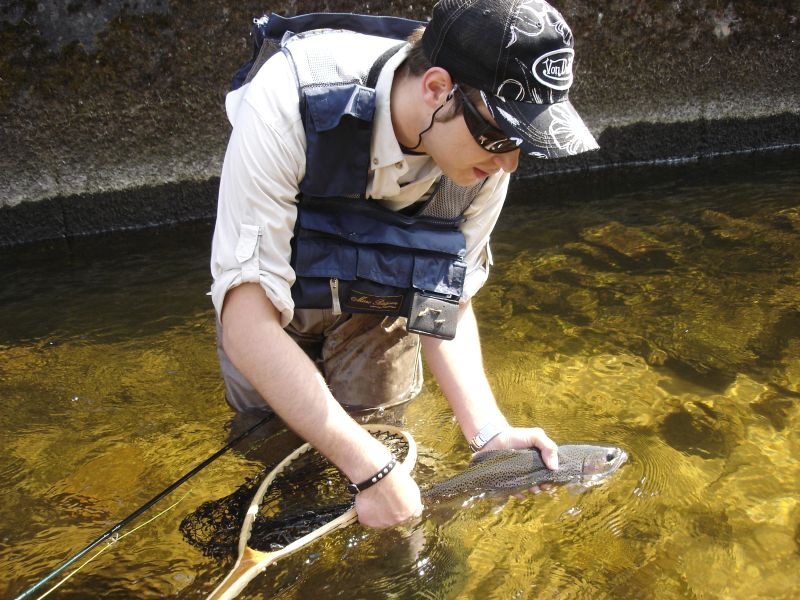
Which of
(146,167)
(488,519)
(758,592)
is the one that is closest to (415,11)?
(146,167)

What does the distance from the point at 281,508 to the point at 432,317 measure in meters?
0.92

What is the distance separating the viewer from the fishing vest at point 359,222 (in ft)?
8.43

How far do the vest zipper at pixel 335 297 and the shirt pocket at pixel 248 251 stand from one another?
466mm

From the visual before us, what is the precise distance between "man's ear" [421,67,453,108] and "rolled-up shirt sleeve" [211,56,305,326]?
395 mm

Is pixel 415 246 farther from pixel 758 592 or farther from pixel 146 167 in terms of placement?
pixel 146 167

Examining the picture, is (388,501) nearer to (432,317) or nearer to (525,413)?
(432,317)

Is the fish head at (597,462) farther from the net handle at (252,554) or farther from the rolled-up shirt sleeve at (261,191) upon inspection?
the rolled-up shirt sleeve at (261,191)

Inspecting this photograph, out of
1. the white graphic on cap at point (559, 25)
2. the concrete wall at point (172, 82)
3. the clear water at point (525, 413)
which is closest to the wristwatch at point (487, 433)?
the clear water at point (525, 413)

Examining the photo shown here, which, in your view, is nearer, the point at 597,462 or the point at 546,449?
the point at 546,449

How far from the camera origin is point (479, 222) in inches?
120

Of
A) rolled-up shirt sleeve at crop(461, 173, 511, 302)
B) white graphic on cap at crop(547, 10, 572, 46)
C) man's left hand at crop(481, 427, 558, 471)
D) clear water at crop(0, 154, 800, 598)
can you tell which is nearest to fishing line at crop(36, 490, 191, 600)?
clear water at crop(0, 154, 800, 598)

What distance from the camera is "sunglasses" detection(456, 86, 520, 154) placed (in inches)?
90.0

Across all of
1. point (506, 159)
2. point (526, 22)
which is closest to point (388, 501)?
point (506, 159)

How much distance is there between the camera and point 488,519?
3074 millimetres
